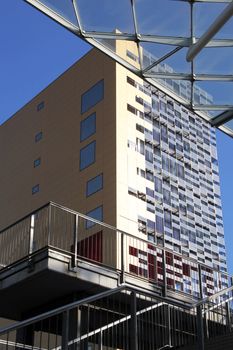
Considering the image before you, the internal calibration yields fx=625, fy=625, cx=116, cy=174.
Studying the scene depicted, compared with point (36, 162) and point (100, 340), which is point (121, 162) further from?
point (100, 340)

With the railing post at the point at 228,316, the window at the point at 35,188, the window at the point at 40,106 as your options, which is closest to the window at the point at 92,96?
the window at the point at 40,106

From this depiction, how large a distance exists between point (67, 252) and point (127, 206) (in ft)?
84.7

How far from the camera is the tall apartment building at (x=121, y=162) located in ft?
140

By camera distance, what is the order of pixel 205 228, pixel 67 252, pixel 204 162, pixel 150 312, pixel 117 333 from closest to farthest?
pixel 117 333 → pixel 150 312 → pixel 67 252 → pixel 205 228 → pixel 204 162

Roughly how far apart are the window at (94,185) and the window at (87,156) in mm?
1702

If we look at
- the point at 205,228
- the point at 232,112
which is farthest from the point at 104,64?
the point at 232,112

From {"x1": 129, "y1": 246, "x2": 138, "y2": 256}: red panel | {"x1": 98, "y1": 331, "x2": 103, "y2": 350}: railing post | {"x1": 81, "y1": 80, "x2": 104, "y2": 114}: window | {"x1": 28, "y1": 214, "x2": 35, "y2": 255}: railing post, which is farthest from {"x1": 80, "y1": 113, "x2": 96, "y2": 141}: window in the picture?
{"x1": 98, "y1": 331, "x2": 103, "y2": 350}: railing post

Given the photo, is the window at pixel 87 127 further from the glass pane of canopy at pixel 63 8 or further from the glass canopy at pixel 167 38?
the glass pane of canopy at pixel 63 8

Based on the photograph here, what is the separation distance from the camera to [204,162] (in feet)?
164

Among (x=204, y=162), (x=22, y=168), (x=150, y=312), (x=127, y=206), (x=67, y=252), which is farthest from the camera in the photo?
(x=22, y=168)

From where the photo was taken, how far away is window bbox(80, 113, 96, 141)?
46.4 meters

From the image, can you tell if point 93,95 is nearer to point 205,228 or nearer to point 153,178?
point 153,178

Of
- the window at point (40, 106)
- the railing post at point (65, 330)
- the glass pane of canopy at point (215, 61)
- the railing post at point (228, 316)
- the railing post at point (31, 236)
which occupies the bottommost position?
the railing post at point (65, 330)

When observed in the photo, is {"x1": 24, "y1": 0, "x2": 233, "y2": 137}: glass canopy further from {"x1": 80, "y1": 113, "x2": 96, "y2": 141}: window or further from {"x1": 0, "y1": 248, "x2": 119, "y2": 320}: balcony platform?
{"x1": 80, "y1": 113, "x2": 96, "y2": 141}: window
